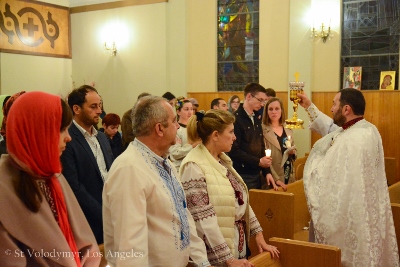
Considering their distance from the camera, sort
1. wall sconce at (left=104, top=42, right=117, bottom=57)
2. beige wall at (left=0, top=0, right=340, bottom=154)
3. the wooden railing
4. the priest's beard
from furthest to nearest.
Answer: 1. wall sconce at (left=104, top=42, right=117, bottom=57)
2. beige wall at (left=0, top=0, right=340, bottom=154)
3. the wooden railing
4. the priest's beard

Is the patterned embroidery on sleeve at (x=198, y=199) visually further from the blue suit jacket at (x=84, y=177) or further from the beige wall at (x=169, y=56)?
the beige wall at (x=169, y=56)

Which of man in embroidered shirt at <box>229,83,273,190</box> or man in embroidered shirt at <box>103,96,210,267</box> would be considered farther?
man in embroidered shirt at <box>229,83,273,190</box>

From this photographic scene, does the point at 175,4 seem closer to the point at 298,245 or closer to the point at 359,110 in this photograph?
the point at 359,110

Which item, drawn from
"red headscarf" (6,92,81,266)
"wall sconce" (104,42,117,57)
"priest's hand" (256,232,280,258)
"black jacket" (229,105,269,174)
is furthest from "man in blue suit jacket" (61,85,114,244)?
"wall sconce" (104,42,117,57)

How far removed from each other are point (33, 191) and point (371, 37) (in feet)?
27.0

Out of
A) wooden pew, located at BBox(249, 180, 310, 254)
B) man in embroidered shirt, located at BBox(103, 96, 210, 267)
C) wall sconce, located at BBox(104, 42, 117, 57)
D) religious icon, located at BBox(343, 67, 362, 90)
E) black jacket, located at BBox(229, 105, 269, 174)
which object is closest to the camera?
man in embroidered shirt, located at BBox(103, 96, 210, 267)

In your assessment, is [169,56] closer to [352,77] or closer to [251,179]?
[352,77]

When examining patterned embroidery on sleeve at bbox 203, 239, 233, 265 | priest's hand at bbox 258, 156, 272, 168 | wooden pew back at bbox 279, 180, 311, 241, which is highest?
priest's hand at bbox 258, 156, 272, 168

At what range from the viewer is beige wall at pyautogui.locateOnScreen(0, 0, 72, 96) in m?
10.3

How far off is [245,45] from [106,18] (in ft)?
11.9

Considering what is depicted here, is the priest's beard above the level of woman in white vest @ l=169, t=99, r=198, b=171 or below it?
above

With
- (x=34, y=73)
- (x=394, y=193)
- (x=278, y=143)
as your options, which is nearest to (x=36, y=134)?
(x=278, y=143)

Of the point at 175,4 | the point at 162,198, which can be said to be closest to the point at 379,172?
the point at 162,198

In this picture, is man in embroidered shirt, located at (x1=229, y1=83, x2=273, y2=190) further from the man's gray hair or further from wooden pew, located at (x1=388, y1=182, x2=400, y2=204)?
the man's gray hair
